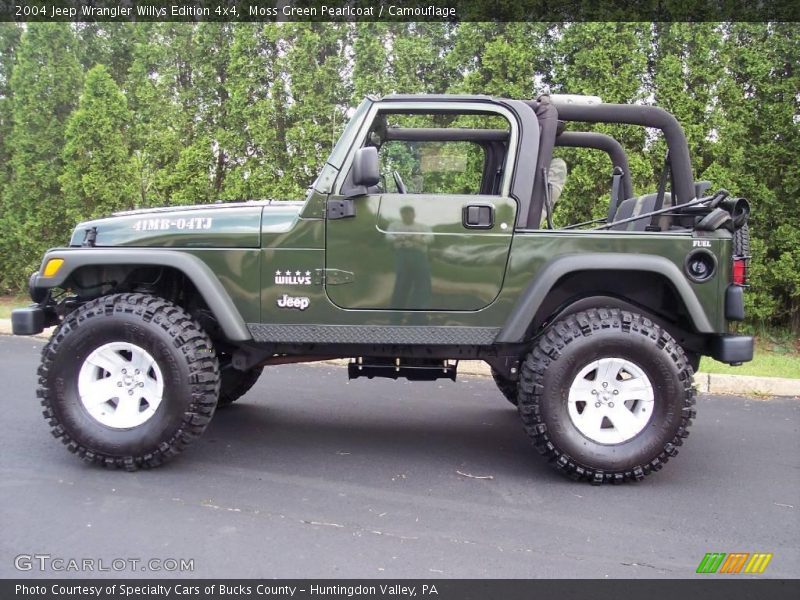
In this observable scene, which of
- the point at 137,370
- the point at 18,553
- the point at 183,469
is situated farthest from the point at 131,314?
the point at 18,553

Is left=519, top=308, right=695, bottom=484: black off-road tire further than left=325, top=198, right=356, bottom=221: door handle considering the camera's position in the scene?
No

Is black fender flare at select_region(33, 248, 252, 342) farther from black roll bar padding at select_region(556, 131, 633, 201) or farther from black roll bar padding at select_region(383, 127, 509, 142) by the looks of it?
black roll bar padding at select_region(556, 131, 633, 201)

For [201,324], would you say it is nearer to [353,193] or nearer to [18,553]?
[353,193]

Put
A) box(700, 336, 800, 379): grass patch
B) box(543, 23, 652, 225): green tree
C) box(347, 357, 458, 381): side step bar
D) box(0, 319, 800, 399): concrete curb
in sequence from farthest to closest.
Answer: box(543, 23, 652, 225): green tree
box(700, 336, 800, 379): grass patch
box(0, 319, 800, 399): concrete curb
box(347, 357, 458, 381): side step bar

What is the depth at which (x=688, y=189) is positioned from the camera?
3932mm

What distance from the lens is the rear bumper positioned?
3.61m

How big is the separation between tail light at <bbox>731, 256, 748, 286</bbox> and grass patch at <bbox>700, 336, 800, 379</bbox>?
2.89 m

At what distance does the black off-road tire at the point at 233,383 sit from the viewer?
4703 millimetres

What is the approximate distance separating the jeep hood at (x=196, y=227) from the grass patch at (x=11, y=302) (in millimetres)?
7411

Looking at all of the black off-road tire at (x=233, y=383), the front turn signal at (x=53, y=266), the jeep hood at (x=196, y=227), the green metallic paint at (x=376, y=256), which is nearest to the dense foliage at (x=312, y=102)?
the black off-road tire at (x=233, y=383)

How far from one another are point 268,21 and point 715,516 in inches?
350

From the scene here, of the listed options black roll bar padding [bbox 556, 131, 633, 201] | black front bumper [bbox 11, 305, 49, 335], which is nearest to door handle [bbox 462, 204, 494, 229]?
black roll bar padding [bbox 556, 131, 633, 201]

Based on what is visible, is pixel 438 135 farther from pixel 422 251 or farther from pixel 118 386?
pixel 118 386

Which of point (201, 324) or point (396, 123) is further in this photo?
point (396, 123)
